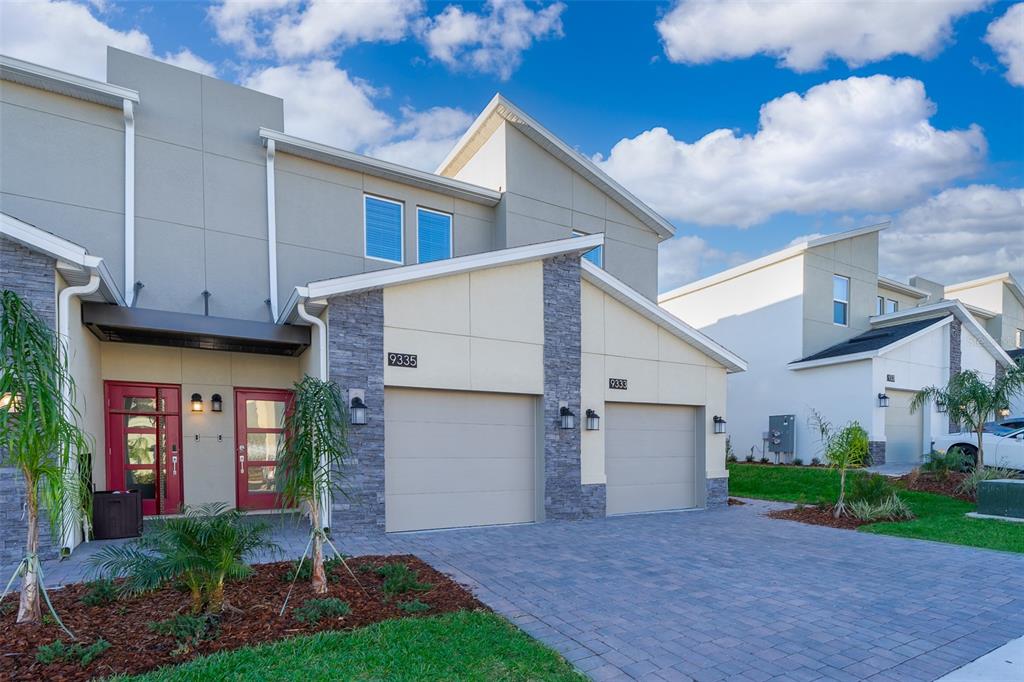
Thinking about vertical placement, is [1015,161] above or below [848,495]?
above

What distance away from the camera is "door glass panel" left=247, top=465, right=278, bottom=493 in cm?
1041

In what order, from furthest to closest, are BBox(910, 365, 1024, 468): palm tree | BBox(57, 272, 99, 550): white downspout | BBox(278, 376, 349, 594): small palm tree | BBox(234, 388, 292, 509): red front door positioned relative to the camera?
BBox(910, 365, 1024, 468): palm tree → BBox(234, 388, 292, 509): red front door → BBox(57, 272, 99, 550): white downspout → BBox(278, 376, 349, 594): small palm tree

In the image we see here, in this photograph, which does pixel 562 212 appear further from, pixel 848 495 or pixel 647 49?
pixel 848 495

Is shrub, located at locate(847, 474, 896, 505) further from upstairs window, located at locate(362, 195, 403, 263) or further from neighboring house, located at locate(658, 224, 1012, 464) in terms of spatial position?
upstairs window, located at locate(362, 195, 403, 263)

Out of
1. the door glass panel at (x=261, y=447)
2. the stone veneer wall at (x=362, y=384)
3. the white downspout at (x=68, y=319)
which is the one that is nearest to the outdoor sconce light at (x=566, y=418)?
the stone veneer wall at (x=362, y=384)

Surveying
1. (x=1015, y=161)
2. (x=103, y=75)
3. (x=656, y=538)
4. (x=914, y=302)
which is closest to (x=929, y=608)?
(x=656, y=538)

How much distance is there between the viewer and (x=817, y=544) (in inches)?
326

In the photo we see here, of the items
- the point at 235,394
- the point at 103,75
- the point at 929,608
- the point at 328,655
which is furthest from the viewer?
the point at 235,394

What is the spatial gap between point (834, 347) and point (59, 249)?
20.3m

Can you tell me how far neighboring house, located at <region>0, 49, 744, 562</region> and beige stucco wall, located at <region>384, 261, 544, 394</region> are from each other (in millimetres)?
36

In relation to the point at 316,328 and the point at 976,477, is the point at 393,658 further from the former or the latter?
the point at 976,477

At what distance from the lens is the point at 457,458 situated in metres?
9.41

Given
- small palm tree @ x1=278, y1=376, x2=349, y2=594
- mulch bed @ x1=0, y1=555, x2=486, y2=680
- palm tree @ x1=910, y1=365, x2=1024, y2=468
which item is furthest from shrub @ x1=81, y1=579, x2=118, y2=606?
palm tree @ x1=910, y1=365, x2=1024, y2=468

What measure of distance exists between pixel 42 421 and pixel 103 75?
27.5 ft
